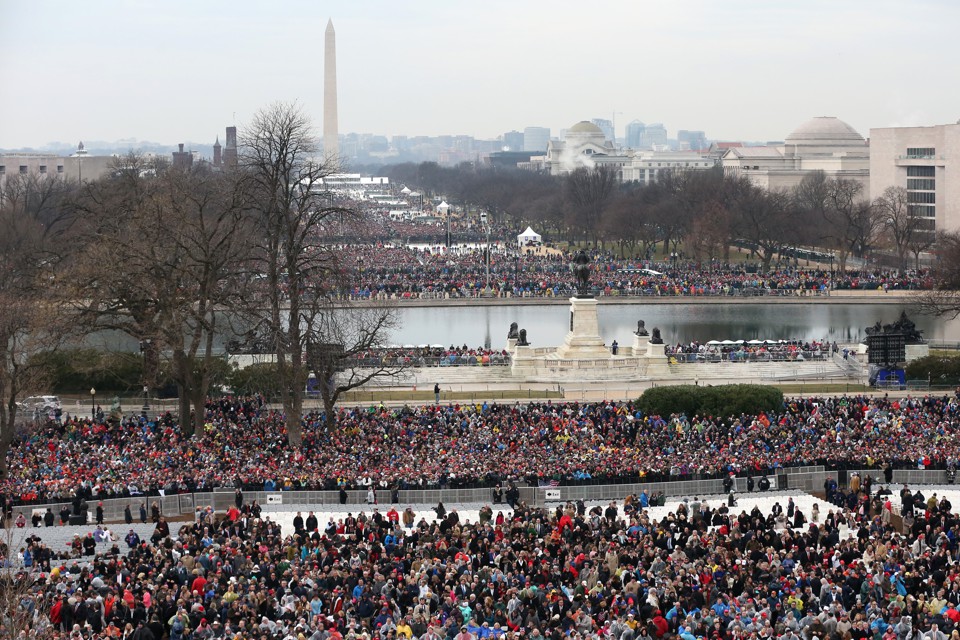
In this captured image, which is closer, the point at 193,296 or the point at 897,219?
the point at 193,296

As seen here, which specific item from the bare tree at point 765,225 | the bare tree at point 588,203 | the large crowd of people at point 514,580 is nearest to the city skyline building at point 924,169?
the bare tree at point 765,225

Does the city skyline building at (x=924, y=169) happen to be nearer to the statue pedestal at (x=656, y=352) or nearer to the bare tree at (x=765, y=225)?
the bare tree at (x=765, y=225)

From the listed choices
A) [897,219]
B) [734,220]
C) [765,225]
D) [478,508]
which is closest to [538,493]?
[478,508]

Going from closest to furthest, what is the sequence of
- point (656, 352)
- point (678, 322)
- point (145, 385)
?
point (145, 385), point (656, 352), point (678, 322)

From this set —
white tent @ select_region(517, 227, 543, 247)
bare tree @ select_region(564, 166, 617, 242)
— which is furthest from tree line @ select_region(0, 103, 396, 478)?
bare tree @ select_region(564, 166, 617, 242)

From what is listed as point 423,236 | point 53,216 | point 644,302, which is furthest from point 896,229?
point 53,216

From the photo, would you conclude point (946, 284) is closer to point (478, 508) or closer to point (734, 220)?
point (734, 220)

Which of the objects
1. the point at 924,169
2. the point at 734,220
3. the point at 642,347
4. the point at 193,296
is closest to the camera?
the point at 193,296
